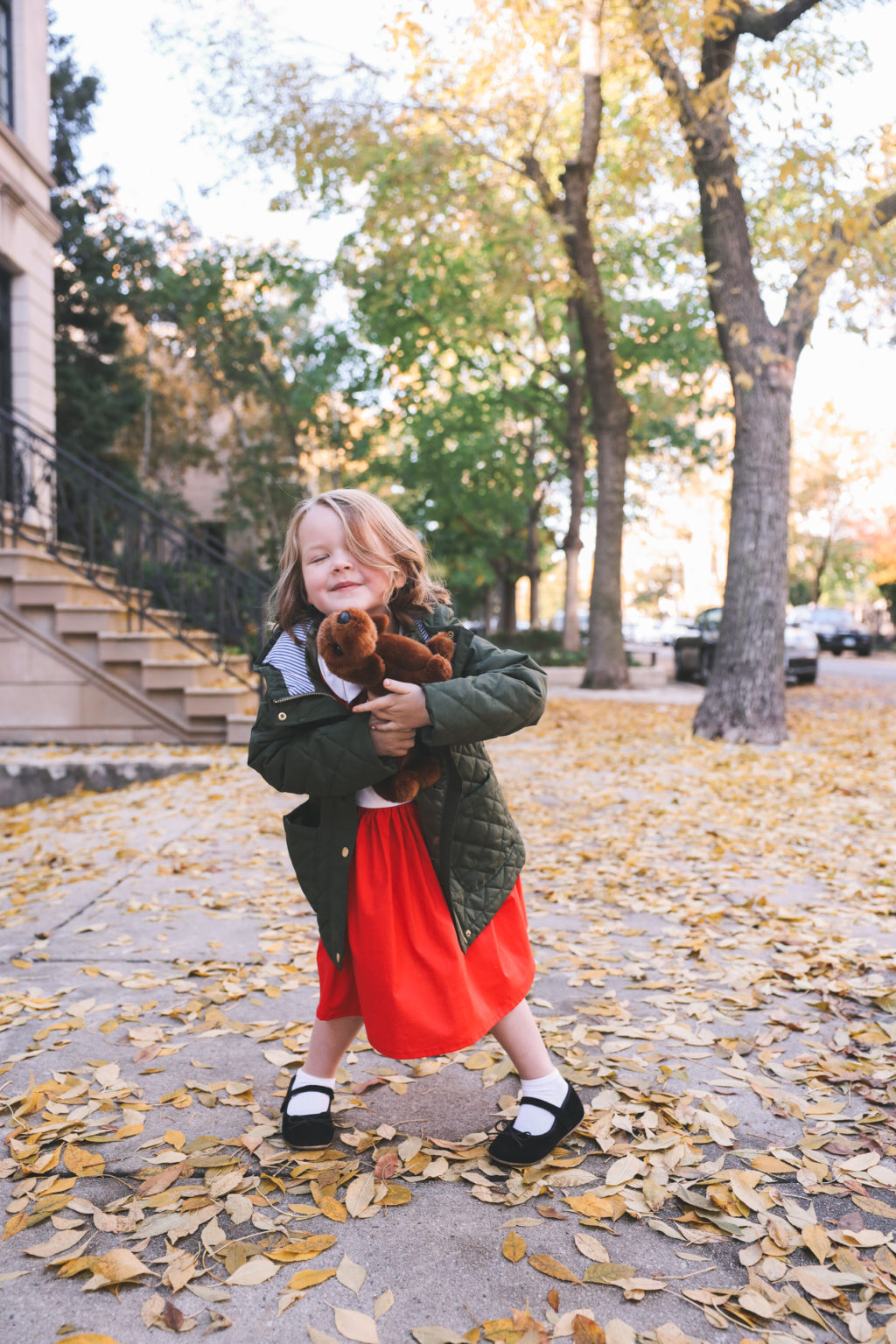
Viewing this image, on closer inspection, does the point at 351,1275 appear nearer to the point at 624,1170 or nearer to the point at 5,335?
the point at 624,1170

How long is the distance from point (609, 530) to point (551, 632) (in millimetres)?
12086

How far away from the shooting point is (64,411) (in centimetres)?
1992

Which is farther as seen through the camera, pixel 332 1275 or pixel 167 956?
pixel 167 956

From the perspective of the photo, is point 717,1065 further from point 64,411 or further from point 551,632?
point 551,632

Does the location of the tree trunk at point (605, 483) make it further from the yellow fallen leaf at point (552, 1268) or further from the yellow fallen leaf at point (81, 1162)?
the yellow fallen leaf at point (552, 1268)

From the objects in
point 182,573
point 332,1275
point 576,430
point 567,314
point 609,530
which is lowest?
point 332,1275

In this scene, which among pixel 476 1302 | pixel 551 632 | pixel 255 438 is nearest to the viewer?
pixel 476 1302

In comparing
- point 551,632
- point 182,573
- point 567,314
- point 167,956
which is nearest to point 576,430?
point 567,314

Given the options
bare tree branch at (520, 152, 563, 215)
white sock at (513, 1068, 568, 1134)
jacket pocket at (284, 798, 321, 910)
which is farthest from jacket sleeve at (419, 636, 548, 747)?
bare tree branch at (520, 152, 563, 215)

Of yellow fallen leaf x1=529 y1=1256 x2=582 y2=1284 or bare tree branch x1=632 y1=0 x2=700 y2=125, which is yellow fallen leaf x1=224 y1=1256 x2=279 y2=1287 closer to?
yellow fallen leaf x1=529 y1=1256 x2=582 y2=1284

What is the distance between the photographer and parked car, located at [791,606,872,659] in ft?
115

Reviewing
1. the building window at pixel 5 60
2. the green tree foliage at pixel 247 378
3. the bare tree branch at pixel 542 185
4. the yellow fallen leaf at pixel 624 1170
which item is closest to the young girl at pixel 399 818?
the yellow fallen leaf at pixel 624 1170

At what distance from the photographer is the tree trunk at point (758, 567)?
10070 millimetres

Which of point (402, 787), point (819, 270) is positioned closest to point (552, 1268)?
point (402, 787)
